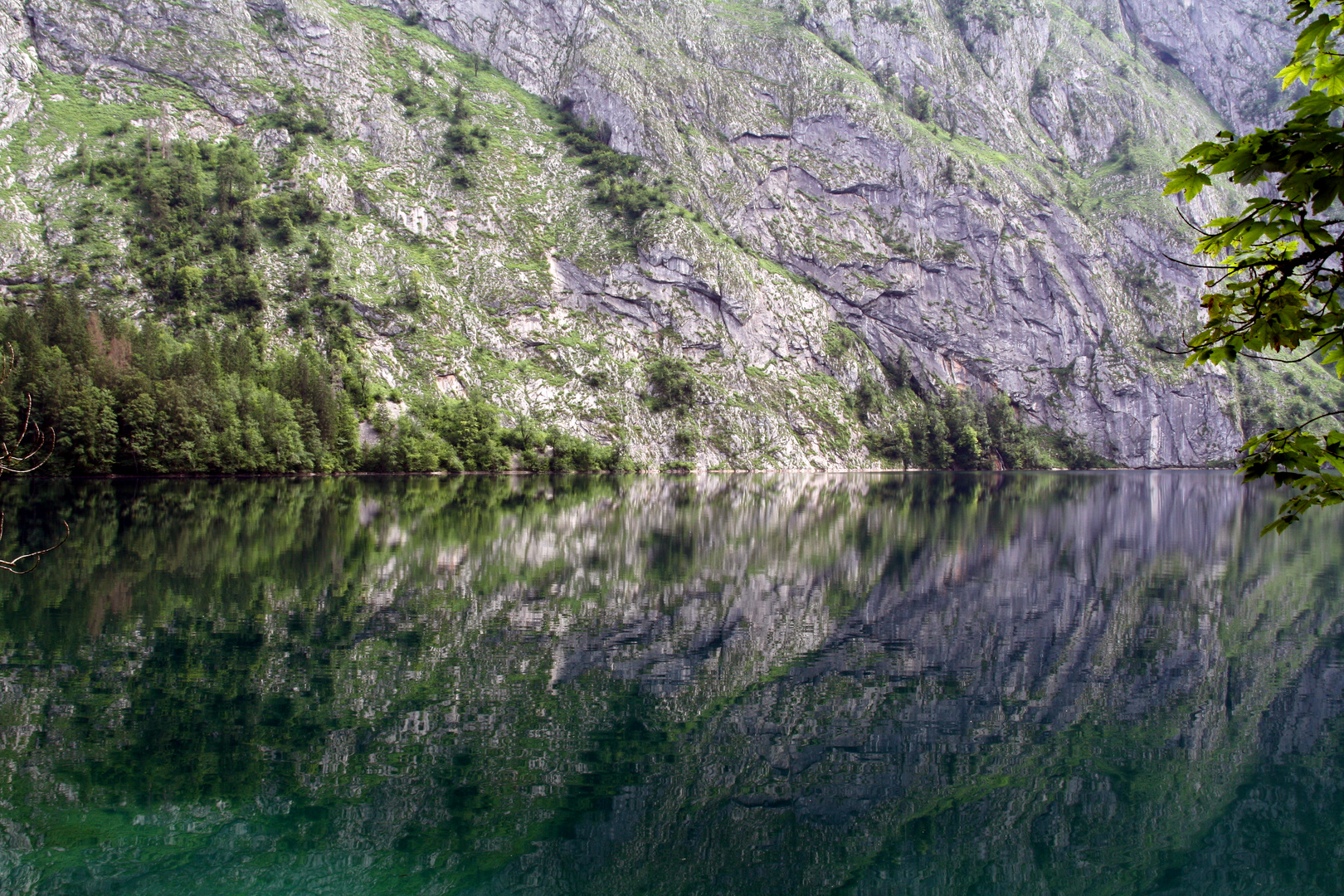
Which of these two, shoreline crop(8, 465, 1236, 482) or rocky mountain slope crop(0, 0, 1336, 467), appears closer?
shoreline crop(8, 465, 1236, 482)

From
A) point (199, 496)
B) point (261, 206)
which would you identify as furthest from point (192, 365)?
point (261, 206)

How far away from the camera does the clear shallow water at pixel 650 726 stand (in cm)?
1248

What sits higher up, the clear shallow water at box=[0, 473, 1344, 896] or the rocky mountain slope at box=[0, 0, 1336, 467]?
the rocky mountain slope at box=[0, 0, 1336, 467]

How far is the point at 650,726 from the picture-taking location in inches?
695

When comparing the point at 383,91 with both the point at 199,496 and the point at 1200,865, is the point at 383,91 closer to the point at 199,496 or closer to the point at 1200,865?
the point at 199,496

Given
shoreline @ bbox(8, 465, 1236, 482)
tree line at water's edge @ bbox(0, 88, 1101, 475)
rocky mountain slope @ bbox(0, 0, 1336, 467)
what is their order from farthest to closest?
rocky mountain slope @ bbox(0, 0, 1336, 467) → tree line at water's edge @ bbox(0, 88, 1101, 475) → shoreline @ bbox(8, 465, 1236, 482)

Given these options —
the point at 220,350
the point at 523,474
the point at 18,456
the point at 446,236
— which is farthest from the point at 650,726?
the point at 446,236

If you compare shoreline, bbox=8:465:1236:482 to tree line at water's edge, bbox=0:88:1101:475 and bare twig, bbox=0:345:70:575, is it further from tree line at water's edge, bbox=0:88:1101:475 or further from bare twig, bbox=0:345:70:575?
bare twig, bbox=0:345:70:575

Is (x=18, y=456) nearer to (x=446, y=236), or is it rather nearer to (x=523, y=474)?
(x=523, y=474)

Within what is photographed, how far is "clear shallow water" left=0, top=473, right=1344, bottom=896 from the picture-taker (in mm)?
12484

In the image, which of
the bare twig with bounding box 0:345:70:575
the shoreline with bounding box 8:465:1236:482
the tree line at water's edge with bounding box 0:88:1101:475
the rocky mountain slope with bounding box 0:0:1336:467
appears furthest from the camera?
the rocky mountain slope with bounding box 0:0:1336:467

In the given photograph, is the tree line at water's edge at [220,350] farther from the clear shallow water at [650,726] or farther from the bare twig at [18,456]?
the bare twig at [18,456]

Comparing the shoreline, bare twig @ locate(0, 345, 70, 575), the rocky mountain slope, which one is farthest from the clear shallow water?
the rocky mountain slope

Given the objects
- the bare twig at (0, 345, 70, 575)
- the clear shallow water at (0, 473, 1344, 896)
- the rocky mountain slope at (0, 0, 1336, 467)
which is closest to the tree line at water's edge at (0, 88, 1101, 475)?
the rocky mountain slope at (0, 0, 1336, 467)
